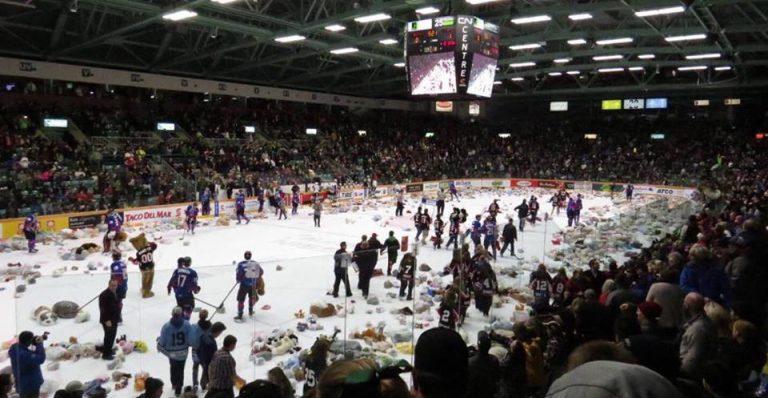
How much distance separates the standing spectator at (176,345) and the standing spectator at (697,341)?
248 inches

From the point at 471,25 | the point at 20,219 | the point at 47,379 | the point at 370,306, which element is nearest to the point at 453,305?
the point at 370,306

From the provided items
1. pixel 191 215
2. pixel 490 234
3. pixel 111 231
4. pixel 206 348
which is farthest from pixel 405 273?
pixel 191 215

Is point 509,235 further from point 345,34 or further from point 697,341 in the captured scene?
point 345,34

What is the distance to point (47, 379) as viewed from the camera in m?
7.92

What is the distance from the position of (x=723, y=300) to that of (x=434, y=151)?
42352 millimetres

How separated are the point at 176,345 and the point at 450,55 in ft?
41.5

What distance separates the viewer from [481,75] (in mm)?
18703

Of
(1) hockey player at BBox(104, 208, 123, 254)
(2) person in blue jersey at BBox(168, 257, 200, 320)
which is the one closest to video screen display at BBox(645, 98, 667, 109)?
(1) hockey player at BBox(104, 208, 123, 254)

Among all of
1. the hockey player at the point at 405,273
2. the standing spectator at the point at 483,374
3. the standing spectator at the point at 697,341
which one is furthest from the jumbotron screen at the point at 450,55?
the standing spectator at the point at 483,374

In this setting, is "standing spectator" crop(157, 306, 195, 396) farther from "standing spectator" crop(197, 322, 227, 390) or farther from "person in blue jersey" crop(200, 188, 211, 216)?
"person in blue jersey" crop(200, 188, 211, 216)

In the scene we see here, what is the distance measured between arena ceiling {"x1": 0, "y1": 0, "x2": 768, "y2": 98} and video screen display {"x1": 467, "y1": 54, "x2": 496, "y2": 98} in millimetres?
1989

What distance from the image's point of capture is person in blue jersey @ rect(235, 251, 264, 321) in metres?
9.55

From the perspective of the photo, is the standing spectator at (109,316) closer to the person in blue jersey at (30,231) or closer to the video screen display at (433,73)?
the person in blue jersey at (30,231)

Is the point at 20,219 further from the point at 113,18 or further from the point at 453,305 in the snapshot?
the point at 453,305
